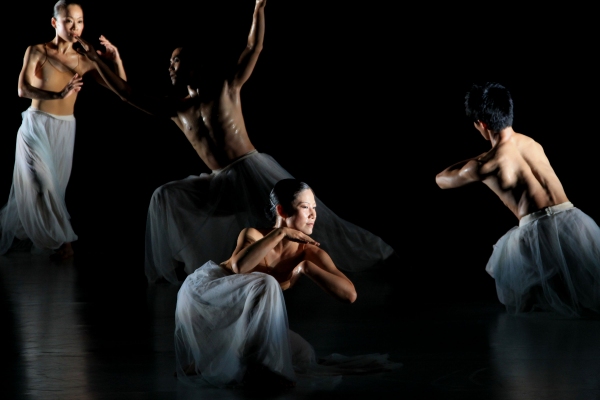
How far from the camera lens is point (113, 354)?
3.68 metres

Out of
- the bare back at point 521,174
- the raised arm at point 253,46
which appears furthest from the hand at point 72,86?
the bare back at point 521,174

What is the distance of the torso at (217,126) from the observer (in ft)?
18.6

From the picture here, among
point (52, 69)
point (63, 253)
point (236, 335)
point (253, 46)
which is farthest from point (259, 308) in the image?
point (52, 69)

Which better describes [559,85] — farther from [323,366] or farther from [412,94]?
[323,366]

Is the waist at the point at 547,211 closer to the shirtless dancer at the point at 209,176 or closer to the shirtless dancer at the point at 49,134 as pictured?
the shirtless dancer at the point at 209,176

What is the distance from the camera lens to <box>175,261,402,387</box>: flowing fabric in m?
3.16

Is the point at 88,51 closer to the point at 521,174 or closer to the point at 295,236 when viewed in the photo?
the point at 521,174

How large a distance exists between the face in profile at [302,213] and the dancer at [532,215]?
1.30 meters

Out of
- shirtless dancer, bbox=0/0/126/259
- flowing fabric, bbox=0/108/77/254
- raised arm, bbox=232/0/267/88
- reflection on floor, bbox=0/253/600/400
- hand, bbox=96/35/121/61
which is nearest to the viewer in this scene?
reflection on floor, bbox=0/253/600/400

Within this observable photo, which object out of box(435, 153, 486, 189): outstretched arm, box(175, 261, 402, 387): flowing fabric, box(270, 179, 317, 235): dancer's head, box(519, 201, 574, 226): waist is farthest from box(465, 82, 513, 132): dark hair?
box(175, 261, 402, 387): flowing fabric

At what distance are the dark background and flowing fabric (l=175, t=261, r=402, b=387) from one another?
3.70 meters

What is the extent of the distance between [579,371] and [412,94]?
4.71m

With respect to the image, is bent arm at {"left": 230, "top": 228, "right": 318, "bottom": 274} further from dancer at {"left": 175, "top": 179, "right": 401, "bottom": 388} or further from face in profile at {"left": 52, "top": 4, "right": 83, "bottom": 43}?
face in profile at {"left": 52, "top": 4, "right": 83, "bottom": 43}

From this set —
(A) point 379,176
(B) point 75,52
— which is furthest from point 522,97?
(B) point 75,52
